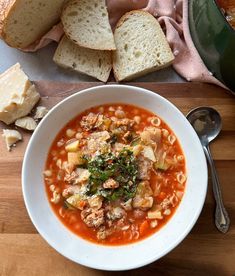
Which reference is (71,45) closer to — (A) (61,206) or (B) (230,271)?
(A) (61,206)

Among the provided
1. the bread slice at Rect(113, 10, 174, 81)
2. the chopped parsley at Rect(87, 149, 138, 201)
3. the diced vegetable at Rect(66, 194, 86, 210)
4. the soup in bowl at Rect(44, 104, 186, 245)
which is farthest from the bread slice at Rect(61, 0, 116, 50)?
the diced vegetable at Rect(66, 194, 86, 210)

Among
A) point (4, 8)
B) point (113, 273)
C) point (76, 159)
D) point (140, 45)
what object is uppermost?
point (4, 8)

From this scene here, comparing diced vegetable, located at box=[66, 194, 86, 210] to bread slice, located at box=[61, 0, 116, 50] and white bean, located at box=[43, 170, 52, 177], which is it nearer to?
white bean, located at box=[43, 170, 52, 177]

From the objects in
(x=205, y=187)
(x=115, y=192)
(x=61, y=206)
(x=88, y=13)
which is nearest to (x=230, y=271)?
(x=205, y=187)

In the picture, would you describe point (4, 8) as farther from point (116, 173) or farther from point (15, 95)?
point (116, 173)

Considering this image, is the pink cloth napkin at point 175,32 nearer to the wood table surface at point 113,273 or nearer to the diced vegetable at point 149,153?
the wood table surface at point 113,273

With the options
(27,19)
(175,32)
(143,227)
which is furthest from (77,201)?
(175,32)

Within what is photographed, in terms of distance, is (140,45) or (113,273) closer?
(113,273)
